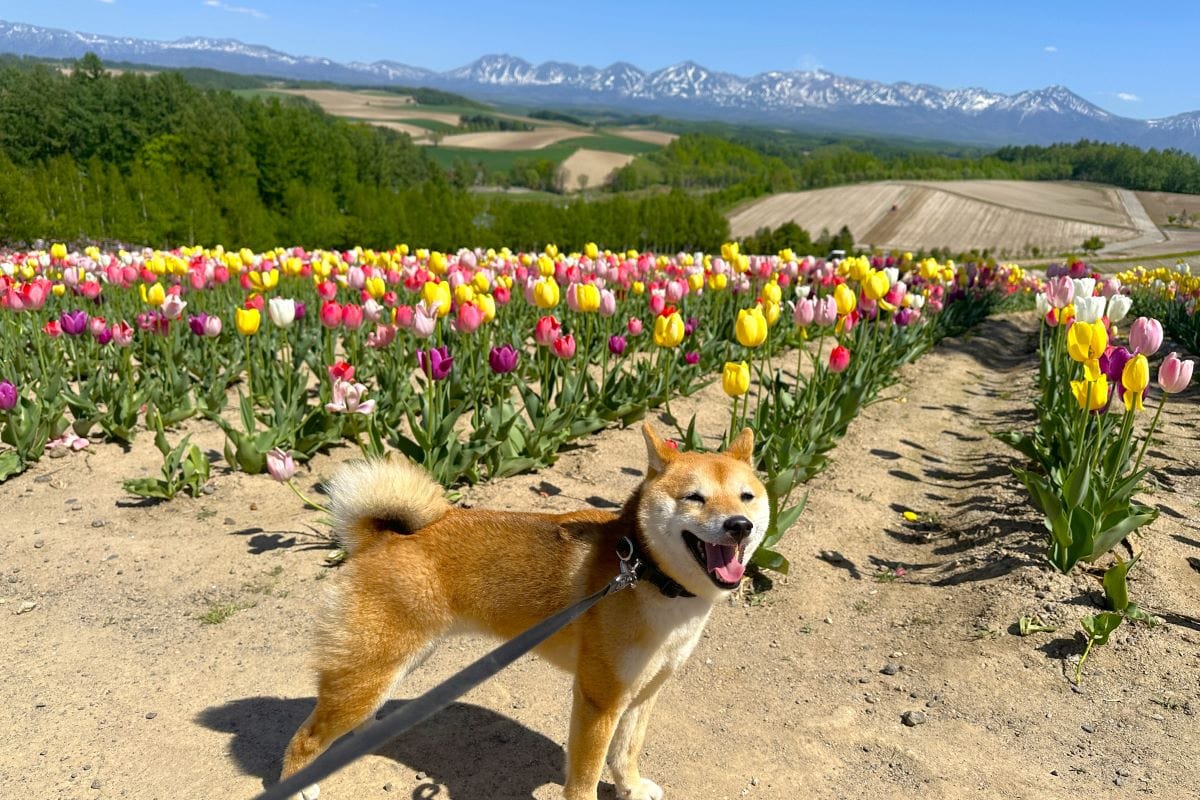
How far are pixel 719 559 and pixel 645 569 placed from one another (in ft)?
1.12

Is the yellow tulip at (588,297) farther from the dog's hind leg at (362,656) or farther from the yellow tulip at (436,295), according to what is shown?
the dog's hind leg at (362,656)

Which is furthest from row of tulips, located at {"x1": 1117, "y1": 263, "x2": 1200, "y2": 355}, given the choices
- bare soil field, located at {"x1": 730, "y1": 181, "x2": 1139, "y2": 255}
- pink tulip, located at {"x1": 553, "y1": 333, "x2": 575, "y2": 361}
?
bare soil field, located at {"x1": 730, "y1": 181, "x2": 1139, "y2": 255}

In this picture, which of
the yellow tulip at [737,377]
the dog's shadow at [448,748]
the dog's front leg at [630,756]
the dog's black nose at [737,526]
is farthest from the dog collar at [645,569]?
the yellow tulip at [737,377]

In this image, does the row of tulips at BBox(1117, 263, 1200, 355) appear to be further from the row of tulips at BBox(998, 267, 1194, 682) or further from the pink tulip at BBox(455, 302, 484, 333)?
the pink tulip at BBox(455, 302, 484, 333)

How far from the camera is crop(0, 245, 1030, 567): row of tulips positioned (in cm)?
712

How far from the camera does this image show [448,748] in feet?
14.1

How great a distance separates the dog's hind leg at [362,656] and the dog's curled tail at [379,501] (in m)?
0.36

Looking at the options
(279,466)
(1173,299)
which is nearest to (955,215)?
(1173,299)

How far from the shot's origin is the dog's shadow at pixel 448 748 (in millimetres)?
4016

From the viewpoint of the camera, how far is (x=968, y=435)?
10555 millimetres

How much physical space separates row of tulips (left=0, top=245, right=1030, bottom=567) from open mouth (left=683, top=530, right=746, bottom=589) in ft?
9.08

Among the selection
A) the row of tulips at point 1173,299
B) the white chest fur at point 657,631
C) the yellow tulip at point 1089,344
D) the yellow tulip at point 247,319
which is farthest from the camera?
the row of tulips at point 1173,299

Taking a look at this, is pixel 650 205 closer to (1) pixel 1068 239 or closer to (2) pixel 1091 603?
(1) pixel 1068 239

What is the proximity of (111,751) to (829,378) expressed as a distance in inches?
264
